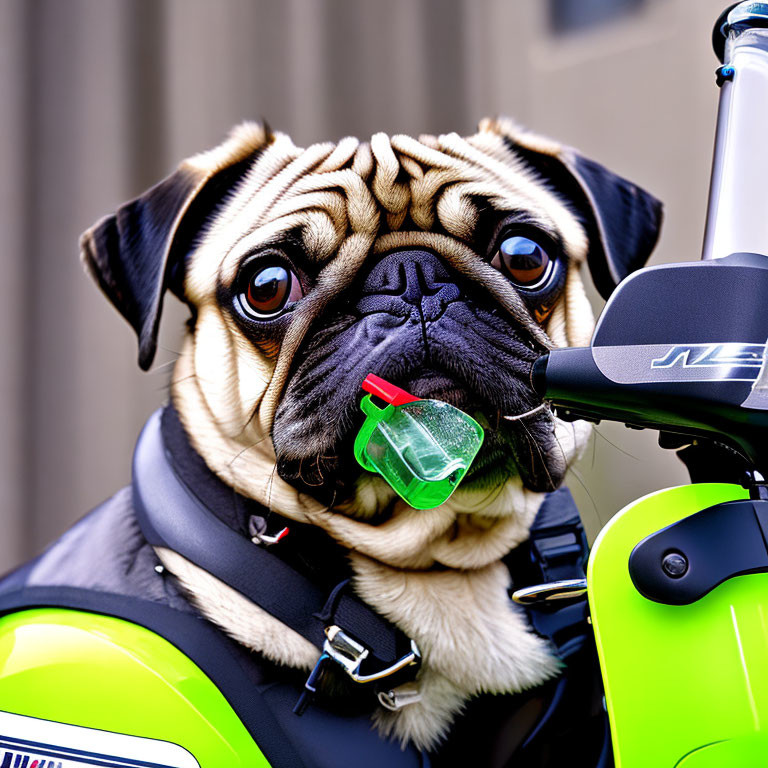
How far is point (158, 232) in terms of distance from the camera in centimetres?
97

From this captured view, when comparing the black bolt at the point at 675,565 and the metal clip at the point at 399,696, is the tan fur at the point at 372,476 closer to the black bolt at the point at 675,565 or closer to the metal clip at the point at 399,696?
the metal clip at the point at 399,696

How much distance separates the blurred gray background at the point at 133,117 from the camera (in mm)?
1710

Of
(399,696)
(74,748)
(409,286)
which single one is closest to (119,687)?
(74,748)

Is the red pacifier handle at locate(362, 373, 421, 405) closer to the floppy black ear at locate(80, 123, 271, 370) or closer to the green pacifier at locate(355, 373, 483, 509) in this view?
the green pacifier at locate(355, 373, 483, 509)

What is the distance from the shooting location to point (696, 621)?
0.60 meters

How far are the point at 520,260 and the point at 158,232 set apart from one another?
0.43 meters

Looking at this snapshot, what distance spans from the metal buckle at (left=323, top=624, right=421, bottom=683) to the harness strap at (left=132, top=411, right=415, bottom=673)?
0.01 metres

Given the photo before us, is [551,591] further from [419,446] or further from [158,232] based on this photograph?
[158,232]

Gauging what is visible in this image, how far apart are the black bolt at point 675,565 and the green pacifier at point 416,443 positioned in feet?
0.72

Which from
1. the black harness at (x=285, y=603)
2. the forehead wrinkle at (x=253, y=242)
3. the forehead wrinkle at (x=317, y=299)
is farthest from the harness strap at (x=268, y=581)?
the forehead wrinkle at (x=253, y=242)

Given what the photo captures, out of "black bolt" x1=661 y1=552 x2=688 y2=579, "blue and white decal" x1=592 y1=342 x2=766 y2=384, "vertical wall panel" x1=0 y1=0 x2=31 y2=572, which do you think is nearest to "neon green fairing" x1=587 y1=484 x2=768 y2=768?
"black bolt" x1=661 y1=552 x2=688 y2=579

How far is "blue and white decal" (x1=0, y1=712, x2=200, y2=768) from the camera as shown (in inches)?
30.5

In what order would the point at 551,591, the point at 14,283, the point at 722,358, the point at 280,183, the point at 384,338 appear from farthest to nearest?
the point at 14,283, the point at 280,183, the point at 384,338, the point at 551,591, the point at 722,358

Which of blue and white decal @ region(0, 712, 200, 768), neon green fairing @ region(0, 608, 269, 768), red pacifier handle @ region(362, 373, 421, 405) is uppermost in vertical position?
red pacifier handle @ region(362, 373, 421, 405)
